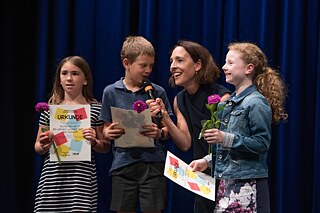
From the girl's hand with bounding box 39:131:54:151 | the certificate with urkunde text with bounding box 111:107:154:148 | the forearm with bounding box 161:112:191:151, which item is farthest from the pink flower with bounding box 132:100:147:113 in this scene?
the girl's hand with bounding box 39:131:54:151

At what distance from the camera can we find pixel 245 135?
242 centimetres

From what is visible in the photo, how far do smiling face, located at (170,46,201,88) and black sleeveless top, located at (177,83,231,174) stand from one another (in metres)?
0.08

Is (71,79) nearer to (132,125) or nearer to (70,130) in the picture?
(70,130)

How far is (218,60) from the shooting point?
3.50 metres

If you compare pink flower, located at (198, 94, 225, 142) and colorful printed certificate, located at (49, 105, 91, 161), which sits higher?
pink flower, located at (198, 94, 225, 142)

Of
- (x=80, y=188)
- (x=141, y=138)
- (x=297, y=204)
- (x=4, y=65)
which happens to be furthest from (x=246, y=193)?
(x=4, y=65)

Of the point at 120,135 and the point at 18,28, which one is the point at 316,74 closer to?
the point at 120,135

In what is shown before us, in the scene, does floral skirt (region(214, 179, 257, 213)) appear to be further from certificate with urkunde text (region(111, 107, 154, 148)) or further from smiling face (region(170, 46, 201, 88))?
smiling face (region(170, 46, 201, 88))

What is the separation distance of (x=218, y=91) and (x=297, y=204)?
114 centimetres

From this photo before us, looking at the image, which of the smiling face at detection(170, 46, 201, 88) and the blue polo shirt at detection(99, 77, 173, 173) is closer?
the blue polo shirt at detection(99, 77, 173, 173)

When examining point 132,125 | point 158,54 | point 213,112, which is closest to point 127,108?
point 132,125

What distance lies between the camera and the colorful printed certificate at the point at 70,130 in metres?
2.77

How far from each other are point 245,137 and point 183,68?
657 millimetres

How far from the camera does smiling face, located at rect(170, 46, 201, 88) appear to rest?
285cm
